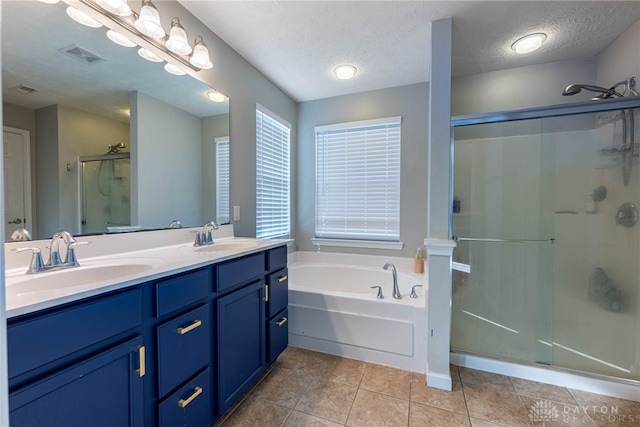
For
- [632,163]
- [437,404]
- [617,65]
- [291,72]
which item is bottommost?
[437,404]

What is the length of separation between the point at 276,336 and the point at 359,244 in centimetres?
142

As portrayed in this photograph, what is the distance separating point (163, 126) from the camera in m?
1.71

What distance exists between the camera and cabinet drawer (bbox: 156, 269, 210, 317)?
108cm

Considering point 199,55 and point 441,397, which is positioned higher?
point 199,55

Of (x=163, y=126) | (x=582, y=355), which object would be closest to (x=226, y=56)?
(x=163, y=126)

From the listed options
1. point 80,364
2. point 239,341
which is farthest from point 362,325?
point 80,364

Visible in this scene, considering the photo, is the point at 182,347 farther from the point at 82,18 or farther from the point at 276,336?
the point at 82,18

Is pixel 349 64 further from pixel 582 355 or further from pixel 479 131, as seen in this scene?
pixel 582 355

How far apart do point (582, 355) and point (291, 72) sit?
3.18 meters

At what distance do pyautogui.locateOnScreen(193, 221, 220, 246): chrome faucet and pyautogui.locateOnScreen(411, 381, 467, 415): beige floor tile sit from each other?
5.34 ft

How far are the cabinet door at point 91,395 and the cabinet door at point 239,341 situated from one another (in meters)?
0.41

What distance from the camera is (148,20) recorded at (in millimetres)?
1445

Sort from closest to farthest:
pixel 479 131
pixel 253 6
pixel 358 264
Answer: pixel 253 6, pixel 479 131, pixel 358 264

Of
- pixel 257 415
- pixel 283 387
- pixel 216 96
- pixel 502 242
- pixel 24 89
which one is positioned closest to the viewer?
pixel 24 89
